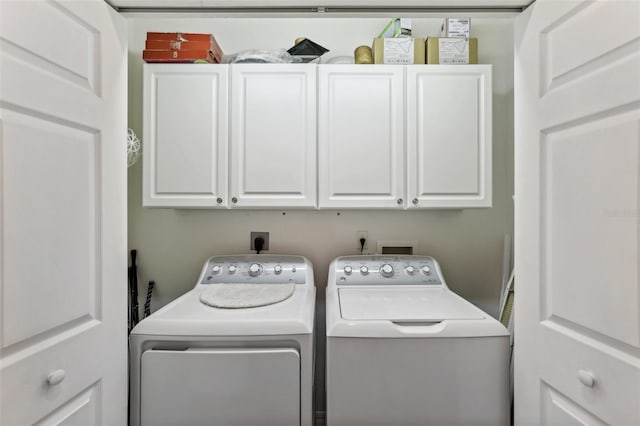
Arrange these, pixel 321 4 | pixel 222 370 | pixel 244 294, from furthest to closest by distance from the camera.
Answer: pixel 244 294
pixel 222 370
pixel 321 4

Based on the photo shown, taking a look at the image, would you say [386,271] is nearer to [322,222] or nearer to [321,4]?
[322,222]

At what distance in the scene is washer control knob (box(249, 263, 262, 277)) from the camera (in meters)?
1.78

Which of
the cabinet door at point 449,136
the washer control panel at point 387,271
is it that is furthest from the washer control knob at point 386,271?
the cabinet door at point 449,136

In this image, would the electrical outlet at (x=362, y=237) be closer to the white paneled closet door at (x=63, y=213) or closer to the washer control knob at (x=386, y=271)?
the washer control knob at (x=386, y=271)

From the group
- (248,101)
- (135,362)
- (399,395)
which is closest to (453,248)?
(399,395)

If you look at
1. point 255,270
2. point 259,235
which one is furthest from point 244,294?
point 259,235

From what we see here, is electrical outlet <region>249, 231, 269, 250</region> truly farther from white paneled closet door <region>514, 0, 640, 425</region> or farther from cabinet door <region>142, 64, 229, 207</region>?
white paneled closet door <region>514, 0, 640, 425</region>

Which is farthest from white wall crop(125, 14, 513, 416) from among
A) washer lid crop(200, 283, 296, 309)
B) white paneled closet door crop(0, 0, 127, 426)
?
white paneled closet door crop(0, 0, 127, 426)

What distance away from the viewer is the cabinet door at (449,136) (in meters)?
1.69

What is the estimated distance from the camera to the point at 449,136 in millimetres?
1697

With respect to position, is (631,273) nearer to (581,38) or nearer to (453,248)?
(581,38)

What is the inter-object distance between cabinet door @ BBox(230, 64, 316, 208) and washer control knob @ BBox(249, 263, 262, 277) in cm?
36

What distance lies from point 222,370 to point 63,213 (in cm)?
75

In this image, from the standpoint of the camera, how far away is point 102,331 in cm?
101
